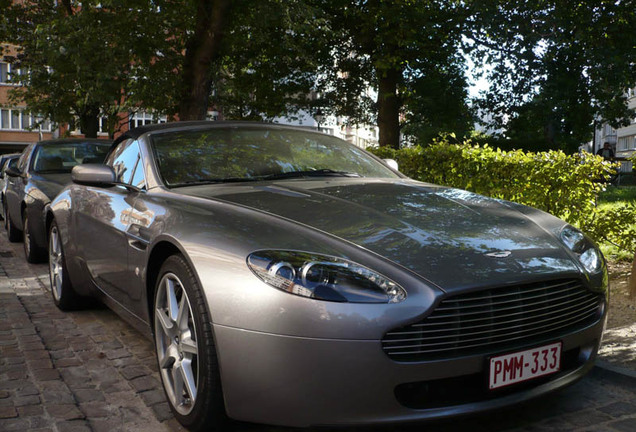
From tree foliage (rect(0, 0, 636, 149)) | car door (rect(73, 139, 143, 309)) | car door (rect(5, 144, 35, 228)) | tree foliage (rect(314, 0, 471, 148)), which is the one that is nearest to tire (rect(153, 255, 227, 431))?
car door (rect(73, 139, 143, 309))

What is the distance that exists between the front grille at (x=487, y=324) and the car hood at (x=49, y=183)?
6300 millimetres

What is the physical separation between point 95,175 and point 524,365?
291 centimetres

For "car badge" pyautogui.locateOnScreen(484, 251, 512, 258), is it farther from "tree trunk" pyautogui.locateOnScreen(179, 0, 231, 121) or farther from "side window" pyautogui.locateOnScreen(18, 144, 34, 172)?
"tree trunk" pyautogui.locateOnScreen(179, 0, 231, 121)

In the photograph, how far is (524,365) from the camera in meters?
2.69

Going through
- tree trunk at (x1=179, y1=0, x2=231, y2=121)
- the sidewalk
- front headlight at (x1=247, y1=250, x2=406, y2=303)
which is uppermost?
tree trunk at (x1=179, y1=0, x2=231, y2=121)

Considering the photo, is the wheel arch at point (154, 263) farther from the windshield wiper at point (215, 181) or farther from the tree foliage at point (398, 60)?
the tree foliage at point (398, 60)

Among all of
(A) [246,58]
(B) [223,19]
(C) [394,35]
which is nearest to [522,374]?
(B) [223,19]

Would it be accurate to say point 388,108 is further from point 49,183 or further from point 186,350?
point 186,350

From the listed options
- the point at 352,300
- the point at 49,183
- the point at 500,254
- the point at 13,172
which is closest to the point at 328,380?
the point at 352,300

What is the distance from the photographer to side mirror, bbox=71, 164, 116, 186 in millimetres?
4273

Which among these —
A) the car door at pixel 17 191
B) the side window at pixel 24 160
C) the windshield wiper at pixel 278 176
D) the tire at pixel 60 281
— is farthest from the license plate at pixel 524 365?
the side window at pixel 24 160

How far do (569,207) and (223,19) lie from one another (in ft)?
32.2

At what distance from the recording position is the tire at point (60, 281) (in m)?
5.35

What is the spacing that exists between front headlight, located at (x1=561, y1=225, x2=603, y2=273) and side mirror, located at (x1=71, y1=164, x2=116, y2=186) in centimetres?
279
